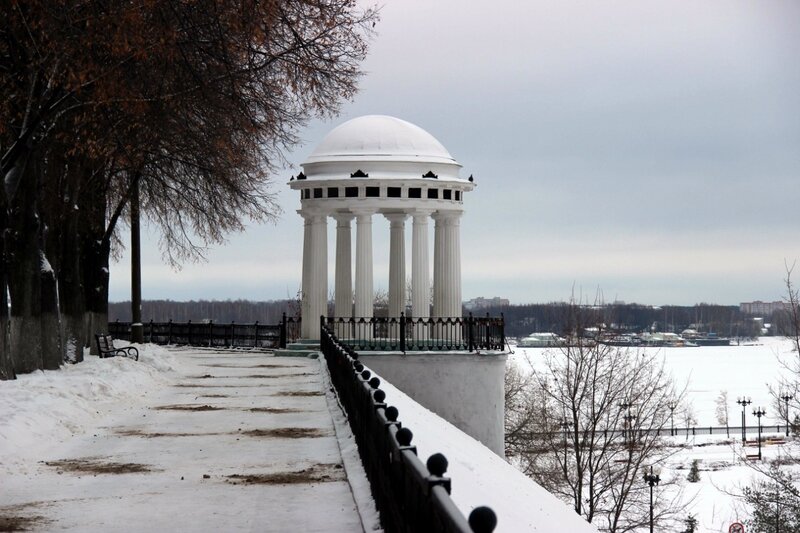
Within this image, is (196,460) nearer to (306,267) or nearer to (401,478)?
(401,478)

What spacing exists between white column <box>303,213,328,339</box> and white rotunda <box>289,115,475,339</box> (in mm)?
32

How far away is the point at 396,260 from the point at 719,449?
221ft

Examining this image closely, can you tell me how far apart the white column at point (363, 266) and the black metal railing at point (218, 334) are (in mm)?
7516

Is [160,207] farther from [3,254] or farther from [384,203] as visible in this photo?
[3,254]

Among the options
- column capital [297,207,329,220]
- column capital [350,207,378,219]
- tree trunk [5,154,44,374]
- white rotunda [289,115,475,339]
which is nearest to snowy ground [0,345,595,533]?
tree trunk [5,154,44,374]

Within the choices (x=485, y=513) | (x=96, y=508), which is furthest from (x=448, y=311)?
(x=485, y=513)

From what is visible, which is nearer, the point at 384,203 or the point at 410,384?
the point at 410,384

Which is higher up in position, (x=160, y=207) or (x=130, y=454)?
(x=160, y=207)

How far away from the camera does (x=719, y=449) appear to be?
99.7 metres

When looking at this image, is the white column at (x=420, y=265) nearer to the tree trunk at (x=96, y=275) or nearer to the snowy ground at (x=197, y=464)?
the tree trunk at (x=96, y=275)

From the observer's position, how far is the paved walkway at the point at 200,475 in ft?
33.7

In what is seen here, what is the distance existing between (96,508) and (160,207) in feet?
88.4

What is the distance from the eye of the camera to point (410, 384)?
33.2 m

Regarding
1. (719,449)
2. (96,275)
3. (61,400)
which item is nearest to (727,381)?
(719,449)
